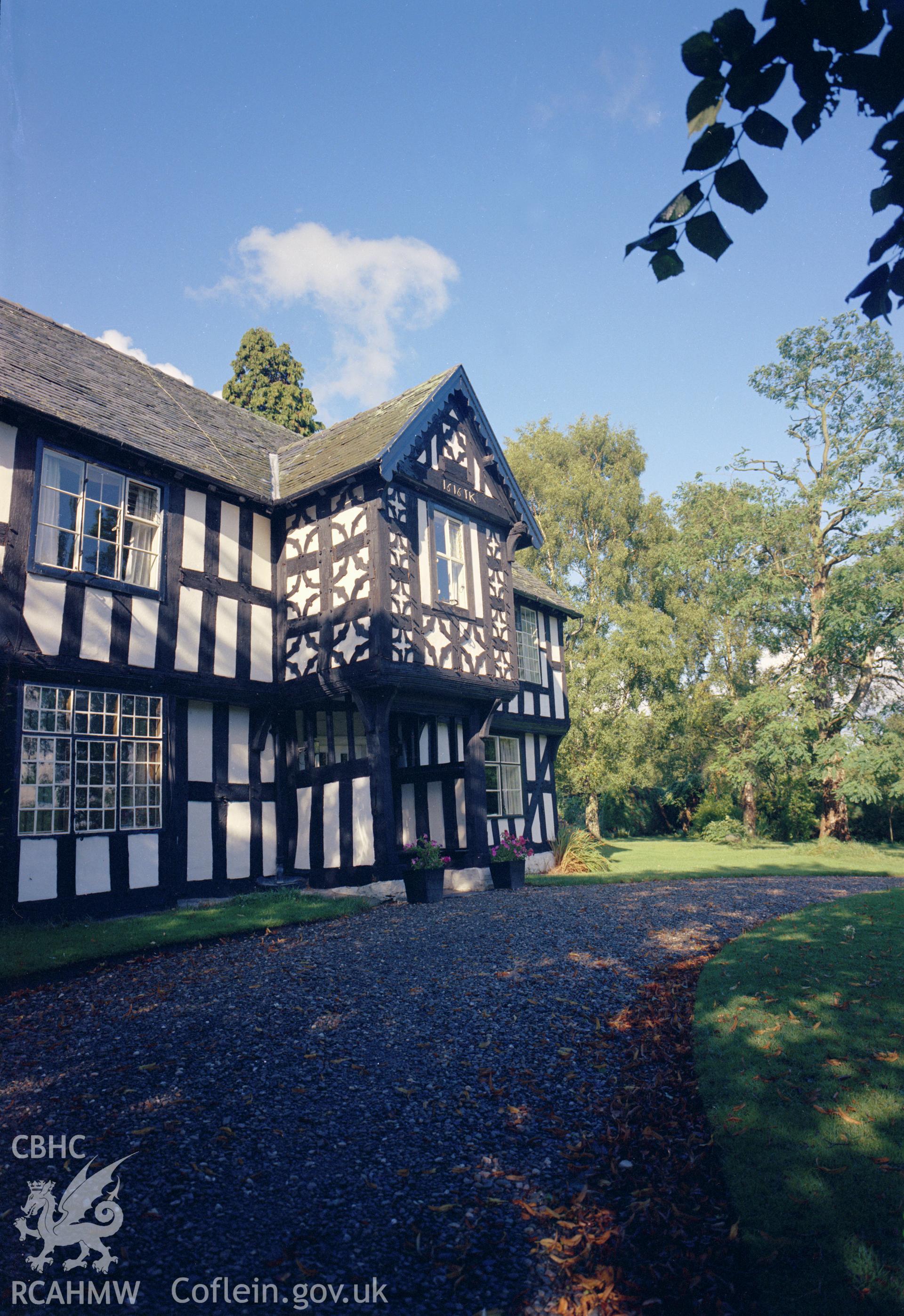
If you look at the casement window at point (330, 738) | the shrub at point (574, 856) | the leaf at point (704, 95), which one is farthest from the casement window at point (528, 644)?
the leaf at point (704, 95)

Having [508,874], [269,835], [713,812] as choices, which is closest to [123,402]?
[269,835]

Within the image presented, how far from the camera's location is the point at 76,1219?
344cm

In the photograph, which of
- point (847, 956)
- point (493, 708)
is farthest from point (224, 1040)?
A: point (493, 708)

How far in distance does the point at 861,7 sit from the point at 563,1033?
588cm

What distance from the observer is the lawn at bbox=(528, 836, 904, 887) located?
15992 mm

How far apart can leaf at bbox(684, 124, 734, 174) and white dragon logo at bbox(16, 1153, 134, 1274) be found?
15.5ft

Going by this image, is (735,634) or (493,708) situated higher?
(735,634)

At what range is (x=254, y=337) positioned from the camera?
2795 centimetres

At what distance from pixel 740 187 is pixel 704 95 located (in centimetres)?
29

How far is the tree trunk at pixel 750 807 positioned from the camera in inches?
1142

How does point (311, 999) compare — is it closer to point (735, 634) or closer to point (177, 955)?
point (177, 955)

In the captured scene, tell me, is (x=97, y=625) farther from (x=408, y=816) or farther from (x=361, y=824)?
(x=408, y=816)

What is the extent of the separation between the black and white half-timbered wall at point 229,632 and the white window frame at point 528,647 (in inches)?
132

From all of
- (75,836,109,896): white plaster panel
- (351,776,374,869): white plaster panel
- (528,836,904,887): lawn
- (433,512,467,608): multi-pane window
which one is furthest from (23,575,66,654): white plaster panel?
(528,836,904,887): lawn
